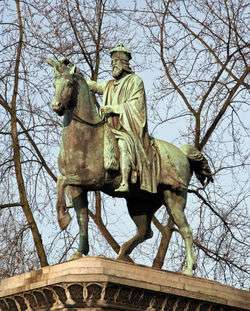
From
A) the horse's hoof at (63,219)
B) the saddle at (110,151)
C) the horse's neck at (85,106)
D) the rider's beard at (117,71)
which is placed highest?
the rider's beard at (117,71)

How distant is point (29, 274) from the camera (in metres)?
14.5

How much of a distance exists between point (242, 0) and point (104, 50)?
3.08 metres

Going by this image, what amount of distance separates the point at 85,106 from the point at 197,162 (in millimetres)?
2397

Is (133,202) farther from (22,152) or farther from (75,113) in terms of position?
(22,152)

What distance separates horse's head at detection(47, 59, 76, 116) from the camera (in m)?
14.4

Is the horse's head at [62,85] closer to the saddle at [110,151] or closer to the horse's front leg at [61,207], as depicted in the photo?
the saddle at [110,151]

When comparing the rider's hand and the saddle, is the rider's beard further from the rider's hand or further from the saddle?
the saddle

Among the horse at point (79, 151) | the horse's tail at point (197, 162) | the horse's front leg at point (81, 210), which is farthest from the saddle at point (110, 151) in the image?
the horse's tail at point (197, 162)

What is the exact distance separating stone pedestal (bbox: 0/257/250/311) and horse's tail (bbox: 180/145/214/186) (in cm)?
206

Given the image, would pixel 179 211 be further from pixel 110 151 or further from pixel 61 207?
pixel 61 207

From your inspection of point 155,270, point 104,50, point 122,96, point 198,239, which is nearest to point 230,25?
point 104,50

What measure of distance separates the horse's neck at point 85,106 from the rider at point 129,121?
31 centimetres

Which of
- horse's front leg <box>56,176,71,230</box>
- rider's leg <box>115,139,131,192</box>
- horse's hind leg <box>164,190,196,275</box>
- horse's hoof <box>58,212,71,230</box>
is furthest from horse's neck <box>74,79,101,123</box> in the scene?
horse's hind leg <box>164,190,196,275</box>

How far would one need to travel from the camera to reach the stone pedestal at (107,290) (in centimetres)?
1350
